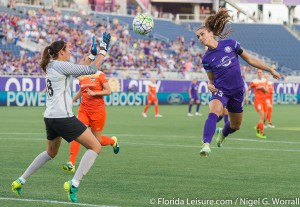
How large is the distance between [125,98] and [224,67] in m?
38.0

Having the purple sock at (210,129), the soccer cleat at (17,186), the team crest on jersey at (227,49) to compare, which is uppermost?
the team crest on jersey at (227,49)

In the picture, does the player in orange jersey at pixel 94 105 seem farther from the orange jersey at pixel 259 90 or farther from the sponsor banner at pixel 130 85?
the sponsor banner at pixel 130 85

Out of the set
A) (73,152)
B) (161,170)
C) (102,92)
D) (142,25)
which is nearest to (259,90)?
(142,25)

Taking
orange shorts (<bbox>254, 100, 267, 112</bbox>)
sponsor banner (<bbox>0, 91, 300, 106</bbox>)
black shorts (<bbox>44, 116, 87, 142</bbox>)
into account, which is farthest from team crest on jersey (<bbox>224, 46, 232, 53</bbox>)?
sponsor banner (<bbox>0, 91, 300, 106</bbox>)

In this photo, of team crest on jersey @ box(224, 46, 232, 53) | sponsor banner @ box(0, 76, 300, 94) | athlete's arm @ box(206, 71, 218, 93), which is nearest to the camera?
athlete's arm @ box(206, 71, 218, 93)

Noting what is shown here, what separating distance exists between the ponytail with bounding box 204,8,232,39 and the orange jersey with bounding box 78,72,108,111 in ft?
12.1

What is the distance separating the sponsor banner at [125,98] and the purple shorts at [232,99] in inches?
1224

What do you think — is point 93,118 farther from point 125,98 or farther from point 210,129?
point 125,98

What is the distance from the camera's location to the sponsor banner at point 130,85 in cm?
4466

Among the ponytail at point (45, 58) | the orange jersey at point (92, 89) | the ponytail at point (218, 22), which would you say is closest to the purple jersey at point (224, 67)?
the ponytail at point (218, 22)

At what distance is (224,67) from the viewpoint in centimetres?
1323

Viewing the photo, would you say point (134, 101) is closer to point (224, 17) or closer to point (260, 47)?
point (260, 47)

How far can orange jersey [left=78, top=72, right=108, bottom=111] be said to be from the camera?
634 inches

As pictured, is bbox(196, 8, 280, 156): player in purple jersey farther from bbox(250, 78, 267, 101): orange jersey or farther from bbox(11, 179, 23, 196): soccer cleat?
bbox(250, 78, 267, 101): orange jersey
